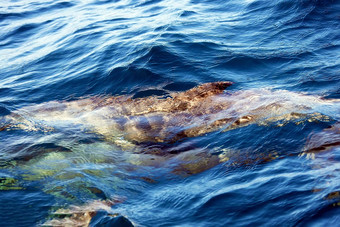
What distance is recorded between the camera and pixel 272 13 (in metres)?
9.66

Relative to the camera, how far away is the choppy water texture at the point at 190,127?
337 centimetres

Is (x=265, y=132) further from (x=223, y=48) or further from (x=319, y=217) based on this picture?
(x=223, y=48)

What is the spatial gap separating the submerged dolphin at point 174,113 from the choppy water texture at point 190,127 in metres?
Answer: 0.04

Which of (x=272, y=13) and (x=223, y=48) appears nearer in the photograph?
(x=223, y=48)

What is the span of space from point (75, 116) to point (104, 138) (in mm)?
973

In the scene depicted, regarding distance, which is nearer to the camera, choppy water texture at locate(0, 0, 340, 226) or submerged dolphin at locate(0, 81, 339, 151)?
choppy water texture at locate(0, 0, 340, 226)

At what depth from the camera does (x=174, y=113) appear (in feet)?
17.3

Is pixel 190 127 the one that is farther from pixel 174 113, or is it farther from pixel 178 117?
pixel 174 113

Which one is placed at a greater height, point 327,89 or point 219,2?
point 219,2

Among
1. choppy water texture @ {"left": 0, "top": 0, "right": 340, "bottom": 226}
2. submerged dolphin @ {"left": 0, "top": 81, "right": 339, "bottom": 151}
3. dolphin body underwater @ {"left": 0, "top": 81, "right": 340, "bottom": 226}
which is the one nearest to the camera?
choppy water texture @ {"left": 0, "top": 0, "right": 340, "bottom": 226}

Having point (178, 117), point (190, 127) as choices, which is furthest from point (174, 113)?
point (190, 127)

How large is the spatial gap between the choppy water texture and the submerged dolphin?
0.13ft

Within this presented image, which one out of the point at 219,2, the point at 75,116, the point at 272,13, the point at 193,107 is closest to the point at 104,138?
the point at 75,116

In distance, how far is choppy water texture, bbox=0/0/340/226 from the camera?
11.0ft
